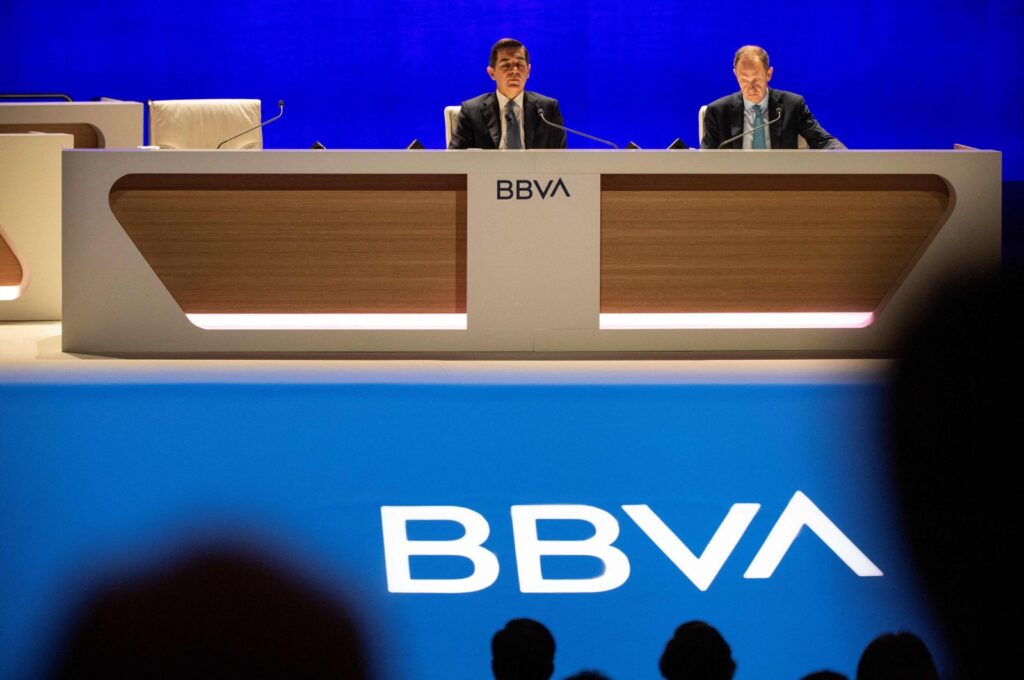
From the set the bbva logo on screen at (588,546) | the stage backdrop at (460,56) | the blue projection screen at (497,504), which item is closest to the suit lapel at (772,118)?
the blue projection screen at (497,504)

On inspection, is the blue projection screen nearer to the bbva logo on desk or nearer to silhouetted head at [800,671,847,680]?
silhouetted head at [800,671,847,680]

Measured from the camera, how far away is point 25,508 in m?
2.52

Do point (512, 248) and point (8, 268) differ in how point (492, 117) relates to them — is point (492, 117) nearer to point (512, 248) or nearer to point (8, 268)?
point (512, 248)

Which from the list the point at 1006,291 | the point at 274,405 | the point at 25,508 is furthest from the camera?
the point at 274,405

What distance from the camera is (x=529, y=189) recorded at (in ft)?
11.5

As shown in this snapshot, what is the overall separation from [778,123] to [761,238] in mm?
1070

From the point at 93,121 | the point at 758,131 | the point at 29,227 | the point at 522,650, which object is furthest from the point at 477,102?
the point at 522,650

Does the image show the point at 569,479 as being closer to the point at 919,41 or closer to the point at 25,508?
the point at 25,508

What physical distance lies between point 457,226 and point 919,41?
232 inches

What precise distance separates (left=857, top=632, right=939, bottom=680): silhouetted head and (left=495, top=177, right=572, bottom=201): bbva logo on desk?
1721 mm

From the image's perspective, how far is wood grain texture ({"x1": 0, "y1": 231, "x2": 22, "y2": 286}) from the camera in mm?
4500

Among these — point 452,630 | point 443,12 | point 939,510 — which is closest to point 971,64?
point 443,12

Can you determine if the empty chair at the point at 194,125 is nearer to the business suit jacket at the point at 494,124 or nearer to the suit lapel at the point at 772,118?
the business suit jacket at the point at 494,124

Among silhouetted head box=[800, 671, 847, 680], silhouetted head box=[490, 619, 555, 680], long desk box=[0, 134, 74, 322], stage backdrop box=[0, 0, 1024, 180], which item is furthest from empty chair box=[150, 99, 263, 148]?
silhouetted head box=[800, 671, 847, 680]
